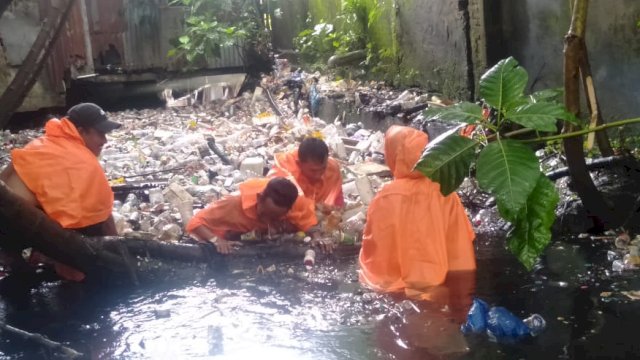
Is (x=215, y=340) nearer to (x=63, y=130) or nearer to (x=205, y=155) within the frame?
(x=63, y=130)

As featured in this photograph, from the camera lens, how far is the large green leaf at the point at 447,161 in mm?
2787

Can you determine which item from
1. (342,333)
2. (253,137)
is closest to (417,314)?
(342,333)

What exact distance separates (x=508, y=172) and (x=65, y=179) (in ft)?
10.4

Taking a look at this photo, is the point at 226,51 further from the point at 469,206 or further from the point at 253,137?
the point at 469,206

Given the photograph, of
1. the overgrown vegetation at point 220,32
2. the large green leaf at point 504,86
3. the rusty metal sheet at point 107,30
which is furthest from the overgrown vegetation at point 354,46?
the large green leaf at point 504,86

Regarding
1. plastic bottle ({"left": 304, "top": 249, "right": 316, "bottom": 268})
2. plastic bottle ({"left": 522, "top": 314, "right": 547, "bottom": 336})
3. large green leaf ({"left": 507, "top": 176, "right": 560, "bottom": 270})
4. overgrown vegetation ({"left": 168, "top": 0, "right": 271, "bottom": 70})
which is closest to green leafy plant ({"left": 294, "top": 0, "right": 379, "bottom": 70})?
overgrown vegetation ({"left": 168, "top": 0, "right": 271, "bottom": 70})

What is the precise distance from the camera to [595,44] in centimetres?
561

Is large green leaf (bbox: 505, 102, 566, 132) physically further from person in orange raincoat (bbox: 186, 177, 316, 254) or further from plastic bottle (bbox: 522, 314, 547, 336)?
person in orange raincoat (bbox: 186, 177, 316, 254)

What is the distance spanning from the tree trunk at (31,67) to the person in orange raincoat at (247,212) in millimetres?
2088

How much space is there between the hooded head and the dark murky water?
74 centimetres

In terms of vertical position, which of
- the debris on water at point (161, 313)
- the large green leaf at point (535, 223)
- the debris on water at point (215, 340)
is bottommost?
the debris on water at point (215, 340)

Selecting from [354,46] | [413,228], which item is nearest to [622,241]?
[413,228]

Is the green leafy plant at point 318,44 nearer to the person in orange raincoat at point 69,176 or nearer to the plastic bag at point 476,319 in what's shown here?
the person in orange raincoat at point 69,176

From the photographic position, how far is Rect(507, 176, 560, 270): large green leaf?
272 cm
